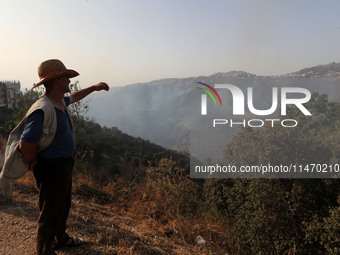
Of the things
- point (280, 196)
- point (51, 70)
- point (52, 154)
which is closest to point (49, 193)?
point (52, 154)

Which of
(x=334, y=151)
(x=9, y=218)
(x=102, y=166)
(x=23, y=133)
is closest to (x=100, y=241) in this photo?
(x=9, y=218)

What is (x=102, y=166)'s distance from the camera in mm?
23703

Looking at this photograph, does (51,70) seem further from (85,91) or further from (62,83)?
(85,91)

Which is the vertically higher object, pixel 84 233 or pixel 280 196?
pixel 84 233

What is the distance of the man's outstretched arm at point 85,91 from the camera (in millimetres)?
3062

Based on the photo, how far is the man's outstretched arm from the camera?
10.0 feet

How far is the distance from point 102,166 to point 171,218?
18979mm

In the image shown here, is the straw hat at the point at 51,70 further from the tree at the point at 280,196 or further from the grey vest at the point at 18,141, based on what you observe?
the tree at the point at 280,196

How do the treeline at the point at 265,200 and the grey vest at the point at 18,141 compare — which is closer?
the grey vest at the point at 18,141

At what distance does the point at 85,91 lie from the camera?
10.3ft

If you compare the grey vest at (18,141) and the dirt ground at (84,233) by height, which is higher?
the grey vest at (18,141)

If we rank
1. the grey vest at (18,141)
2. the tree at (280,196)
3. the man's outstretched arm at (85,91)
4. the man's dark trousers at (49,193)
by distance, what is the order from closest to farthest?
the grey vest at (18,141) → the man's dark trousers at (49,193) → the man's outstretched arm at (85,91) → the tree at (280,196)

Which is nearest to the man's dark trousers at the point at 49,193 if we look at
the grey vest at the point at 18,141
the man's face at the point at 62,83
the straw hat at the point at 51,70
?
the grey vest at the point at 18,141

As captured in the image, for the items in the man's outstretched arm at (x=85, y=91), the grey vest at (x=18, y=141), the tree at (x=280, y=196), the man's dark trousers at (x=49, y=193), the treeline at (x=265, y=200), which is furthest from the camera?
the tree at (x=280, y=196)
